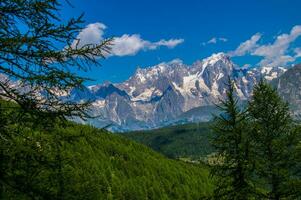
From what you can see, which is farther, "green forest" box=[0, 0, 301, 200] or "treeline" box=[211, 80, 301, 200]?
"treeline" box=[211, 80, 301, 200]

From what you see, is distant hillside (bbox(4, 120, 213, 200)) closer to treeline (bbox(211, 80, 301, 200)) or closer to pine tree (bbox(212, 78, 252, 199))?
pine tree (bbox(212, 78, 252, 199))

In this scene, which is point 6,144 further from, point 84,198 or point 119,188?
point 119,188

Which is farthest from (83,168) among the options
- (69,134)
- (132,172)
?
(69,134)

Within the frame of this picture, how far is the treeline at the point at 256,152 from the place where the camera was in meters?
24.8

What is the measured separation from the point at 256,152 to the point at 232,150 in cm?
161

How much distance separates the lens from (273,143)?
85.4ft

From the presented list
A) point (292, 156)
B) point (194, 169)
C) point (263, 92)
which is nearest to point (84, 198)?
point (292, 156)

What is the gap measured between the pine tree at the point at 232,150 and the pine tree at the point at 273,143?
2.68ft

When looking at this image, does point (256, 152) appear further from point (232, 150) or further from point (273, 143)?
point (232, 150)

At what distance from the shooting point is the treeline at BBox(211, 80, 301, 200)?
24812 millimetres

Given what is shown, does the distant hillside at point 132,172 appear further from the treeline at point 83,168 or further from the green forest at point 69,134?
the green forest at point 69,134

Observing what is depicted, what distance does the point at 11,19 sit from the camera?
10.6 meters

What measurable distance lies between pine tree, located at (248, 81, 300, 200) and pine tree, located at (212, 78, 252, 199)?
0.82 metres

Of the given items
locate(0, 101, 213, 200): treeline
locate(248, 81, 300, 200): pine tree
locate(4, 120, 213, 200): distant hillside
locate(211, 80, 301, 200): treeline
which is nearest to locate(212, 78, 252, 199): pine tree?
locate(211, 80, 301, 200): treeline
